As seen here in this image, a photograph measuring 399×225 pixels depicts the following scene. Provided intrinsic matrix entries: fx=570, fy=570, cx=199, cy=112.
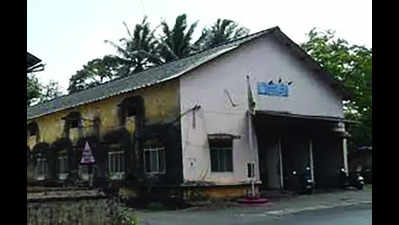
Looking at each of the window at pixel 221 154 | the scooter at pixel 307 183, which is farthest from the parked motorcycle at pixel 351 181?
the window at pixel 221 154

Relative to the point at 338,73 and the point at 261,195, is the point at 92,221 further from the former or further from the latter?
the point at 338,73

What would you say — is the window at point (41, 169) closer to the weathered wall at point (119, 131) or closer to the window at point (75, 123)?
the weathered wall at point (119, 131)

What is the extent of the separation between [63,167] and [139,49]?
42.6ft

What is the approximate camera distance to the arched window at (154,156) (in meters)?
17.4

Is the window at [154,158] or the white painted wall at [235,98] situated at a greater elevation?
the white painted wall at [235,98]

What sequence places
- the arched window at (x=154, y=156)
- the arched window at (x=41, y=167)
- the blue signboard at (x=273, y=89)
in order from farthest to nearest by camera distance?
1. the arched window at (x=41, y=167)
2. the blue signboard at (x=273, y=89)
3. the arched window at (x=154, y=156)

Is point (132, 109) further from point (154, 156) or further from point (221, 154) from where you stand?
point (221, 154)

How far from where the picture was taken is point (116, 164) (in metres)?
19.4

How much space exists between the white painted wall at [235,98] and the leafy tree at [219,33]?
13718mm

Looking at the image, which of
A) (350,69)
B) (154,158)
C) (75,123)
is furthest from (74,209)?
(350,69)

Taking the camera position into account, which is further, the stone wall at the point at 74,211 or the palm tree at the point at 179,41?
the palm tree at the point at 179,41

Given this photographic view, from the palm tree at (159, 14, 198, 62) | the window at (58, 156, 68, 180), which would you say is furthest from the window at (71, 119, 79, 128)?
the palm tree at (159, 14, 198, 62)

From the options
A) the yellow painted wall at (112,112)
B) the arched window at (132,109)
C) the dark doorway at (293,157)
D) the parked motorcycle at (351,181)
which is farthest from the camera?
the parked motorcycle at (351,181)

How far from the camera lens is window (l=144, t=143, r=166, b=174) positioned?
17422mm
